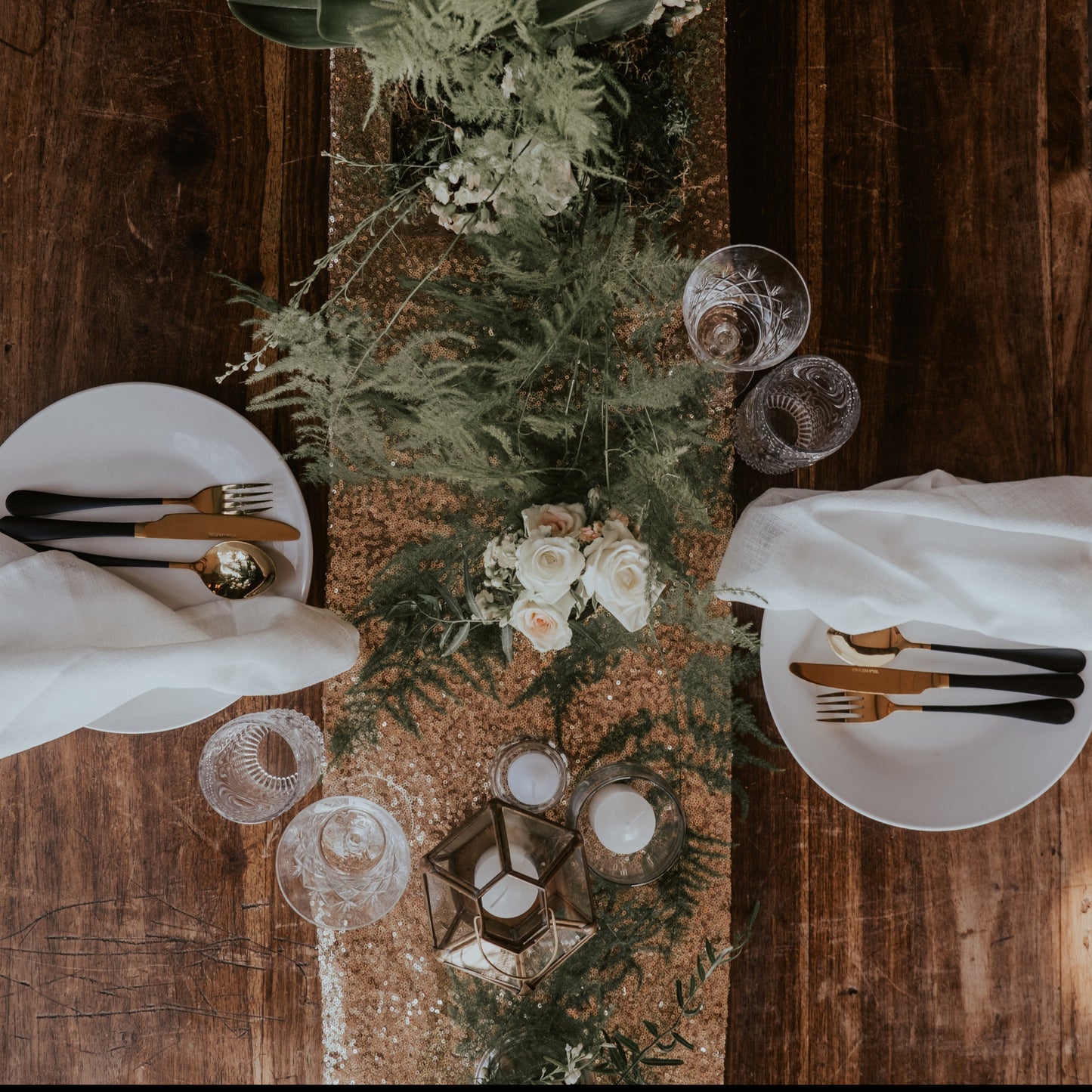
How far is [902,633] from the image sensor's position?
3.06ft

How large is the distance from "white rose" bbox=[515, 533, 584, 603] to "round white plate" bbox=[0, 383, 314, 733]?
0.38m

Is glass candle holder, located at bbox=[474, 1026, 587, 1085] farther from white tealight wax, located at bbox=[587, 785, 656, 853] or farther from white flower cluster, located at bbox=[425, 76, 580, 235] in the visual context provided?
white flower cluster, located at bbox=[425, 76, 580, 235]

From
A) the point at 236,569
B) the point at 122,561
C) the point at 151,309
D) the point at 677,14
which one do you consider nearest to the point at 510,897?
the point at 236,569

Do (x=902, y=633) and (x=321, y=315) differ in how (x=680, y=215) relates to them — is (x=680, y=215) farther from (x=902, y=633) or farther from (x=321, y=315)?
(x=902, y=633)

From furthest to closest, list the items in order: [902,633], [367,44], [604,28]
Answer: [902,633] → [604,28] → [367,44]

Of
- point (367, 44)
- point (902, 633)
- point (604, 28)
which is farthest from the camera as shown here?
point (902, 633)

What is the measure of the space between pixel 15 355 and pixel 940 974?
1475 millimetres

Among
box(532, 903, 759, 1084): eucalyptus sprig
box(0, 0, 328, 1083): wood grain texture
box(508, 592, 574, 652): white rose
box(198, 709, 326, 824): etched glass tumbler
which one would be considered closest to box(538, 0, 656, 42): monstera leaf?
box(0, 0, 328, 1083): wood grain texture

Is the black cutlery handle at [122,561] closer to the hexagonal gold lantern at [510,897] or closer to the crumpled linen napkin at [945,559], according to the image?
the hexagonal gold lantern at [510,897]

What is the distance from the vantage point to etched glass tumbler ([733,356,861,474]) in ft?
3.16

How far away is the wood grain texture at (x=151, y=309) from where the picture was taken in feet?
3.25

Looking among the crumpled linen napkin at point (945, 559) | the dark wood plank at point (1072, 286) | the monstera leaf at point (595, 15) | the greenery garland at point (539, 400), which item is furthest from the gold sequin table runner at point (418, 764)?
the dark wood plank at point (1072, 286)

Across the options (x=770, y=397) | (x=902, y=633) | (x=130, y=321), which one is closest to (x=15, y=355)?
(x=130, y=321)

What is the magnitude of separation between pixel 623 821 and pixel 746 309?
64 centimetres
